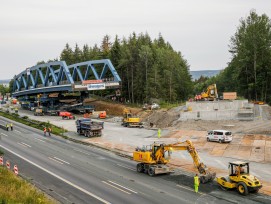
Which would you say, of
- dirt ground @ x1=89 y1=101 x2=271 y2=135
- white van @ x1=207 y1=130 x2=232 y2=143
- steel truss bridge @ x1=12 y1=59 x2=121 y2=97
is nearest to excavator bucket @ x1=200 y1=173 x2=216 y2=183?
white van @ x1=207 y1=130 x2=232 y2=143

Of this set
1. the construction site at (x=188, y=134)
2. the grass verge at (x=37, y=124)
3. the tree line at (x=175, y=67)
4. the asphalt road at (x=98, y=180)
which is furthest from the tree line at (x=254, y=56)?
the asphalt road at (x=98, y=180)

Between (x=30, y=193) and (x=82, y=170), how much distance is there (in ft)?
39.0

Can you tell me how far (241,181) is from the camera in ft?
85.7

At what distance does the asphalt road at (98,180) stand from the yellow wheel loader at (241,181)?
523 millimetres

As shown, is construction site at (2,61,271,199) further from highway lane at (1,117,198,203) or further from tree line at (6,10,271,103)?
tree line at (6,10,271,103)

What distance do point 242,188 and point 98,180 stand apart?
12.1 meters

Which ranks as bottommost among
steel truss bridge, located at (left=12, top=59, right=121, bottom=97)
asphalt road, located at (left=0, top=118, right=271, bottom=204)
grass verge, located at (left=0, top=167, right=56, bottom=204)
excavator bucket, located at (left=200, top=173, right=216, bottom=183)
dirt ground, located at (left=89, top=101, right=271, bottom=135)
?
asphalt road, located at (left=0, top=118, right=271, bottom=204)

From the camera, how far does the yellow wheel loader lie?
1008 inches

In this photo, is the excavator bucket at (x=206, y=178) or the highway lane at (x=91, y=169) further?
the excavator bucket at (x=206, y=178)

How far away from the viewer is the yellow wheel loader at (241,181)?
25609 millimetres

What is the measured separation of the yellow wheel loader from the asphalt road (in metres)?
0.52

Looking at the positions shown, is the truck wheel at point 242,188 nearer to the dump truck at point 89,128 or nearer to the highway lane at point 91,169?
the highway lane at point 91,169

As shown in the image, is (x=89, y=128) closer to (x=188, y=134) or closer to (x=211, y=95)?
(x=188, y=134)

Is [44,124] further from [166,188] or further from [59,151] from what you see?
[166,188]
